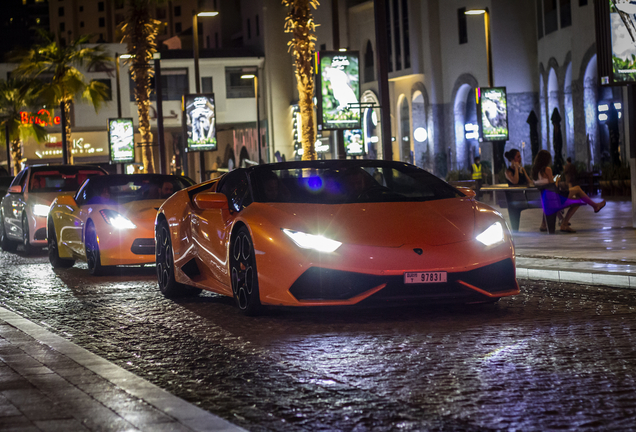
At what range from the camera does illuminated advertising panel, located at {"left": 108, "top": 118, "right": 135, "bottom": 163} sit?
43.2 m

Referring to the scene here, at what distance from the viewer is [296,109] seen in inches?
2653

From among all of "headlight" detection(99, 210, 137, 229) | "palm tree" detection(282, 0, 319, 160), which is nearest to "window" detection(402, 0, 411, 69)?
"palm tree" detection(282, 0, 319, 160)

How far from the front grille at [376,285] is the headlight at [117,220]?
5.83 m

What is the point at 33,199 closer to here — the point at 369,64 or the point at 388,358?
the point at 388,358

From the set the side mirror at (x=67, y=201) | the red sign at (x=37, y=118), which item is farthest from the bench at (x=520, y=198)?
the red sign at (x=37, y=118)

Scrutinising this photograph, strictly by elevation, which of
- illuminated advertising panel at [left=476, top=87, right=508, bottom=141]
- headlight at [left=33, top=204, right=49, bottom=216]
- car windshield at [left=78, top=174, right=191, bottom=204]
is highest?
illuminated advertising panel at [left=476, top=87, right=508, bottom=141]

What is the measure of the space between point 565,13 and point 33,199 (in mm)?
29335

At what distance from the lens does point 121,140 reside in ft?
143

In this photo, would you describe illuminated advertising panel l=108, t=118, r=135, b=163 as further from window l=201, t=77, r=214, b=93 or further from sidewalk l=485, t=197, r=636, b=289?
sidewalk l=485, t=197, r=636, b=289

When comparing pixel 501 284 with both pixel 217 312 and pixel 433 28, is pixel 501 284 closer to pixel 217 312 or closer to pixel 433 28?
pixel 217 312

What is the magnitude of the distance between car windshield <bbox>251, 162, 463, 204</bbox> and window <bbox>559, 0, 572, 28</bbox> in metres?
33.8

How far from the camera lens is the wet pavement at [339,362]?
4.79 m

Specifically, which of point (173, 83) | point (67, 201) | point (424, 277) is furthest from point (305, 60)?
point (173, 83)

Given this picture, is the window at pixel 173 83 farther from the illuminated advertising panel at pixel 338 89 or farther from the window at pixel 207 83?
the illuminated advertising panel at pixel 338 89
